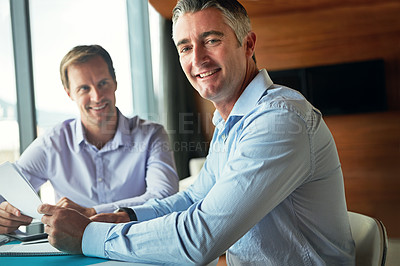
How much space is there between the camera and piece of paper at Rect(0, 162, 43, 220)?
1.18 metres

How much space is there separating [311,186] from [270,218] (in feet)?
0.41

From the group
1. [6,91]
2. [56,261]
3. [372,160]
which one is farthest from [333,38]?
[56,261]

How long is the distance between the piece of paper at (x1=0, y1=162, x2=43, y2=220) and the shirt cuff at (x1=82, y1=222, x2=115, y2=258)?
0.31 meters

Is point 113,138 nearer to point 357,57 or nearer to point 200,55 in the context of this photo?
point 200,55

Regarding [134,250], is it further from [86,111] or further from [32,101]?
[32,101]

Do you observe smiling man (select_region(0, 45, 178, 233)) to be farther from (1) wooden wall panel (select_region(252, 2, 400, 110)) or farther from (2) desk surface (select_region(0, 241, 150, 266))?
(1) wooden wall panel (select_region(252, 2, 400, 110))

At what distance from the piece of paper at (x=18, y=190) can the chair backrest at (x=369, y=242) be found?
840 millimetres

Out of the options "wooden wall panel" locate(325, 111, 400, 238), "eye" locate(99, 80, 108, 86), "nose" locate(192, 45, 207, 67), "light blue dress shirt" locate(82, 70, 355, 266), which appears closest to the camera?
"light blue dress shirt" locate(82, 70, 355, 266)

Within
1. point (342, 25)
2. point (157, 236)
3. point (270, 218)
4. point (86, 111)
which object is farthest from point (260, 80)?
point (342, 25)

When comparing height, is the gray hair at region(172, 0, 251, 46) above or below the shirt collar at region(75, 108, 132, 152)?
above

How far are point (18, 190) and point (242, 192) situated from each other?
27.3 inches

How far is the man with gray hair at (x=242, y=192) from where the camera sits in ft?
2.81

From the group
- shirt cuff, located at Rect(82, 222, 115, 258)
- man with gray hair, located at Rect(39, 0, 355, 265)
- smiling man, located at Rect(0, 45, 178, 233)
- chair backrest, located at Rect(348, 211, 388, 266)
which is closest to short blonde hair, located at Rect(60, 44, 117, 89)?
smiling man, located at Rect(0, 45, 178, 233)

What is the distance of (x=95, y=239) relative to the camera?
923 mm
